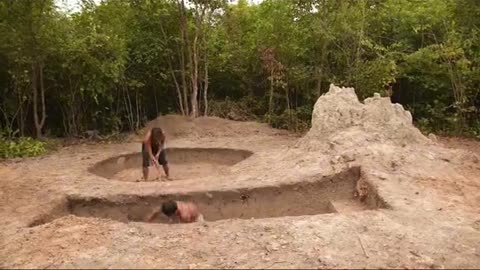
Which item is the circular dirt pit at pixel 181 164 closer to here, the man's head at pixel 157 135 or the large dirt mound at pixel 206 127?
the man's head at pixel 157 135

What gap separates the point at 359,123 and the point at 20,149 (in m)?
6.59

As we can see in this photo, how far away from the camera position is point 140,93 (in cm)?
1399

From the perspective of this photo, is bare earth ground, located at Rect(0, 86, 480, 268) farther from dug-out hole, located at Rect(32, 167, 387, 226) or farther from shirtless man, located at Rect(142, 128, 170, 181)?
shirtless man, located at Rect(142, 128, 170, 181)

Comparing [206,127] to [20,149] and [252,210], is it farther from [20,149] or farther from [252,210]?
[252,210]

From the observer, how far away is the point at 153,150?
8633mm

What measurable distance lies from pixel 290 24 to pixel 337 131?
16.2 feet

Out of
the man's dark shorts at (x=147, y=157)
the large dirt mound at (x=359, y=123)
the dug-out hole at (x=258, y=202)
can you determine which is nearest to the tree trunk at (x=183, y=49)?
the man's dark shorts at (x=147, y=157)

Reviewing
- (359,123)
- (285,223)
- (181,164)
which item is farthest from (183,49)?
(285,223)

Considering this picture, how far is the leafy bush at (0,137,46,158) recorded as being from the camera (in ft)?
31.8

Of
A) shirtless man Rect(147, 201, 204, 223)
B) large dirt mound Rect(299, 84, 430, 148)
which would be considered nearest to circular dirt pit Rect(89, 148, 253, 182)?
large dirt mound Rect(299, 84, 430, 148)

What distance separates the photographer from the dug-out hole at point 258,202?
6.70 m

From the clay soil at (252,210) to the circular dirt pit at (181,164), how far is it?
0.03m

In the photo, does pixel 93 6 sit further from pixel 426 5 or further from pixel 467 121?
pixel 467 121

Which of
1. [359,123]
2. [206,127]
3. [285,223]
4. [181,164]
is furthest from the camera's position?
[206,127]
